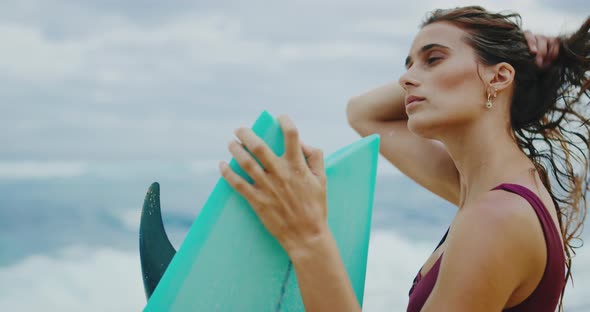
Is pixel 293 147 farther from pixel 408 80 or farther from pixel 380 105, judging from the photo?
pixel 380 105

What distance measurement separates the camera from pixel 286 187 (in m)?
1.50

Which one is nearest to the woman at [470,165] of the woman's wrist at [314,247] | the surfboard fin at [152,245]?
the woman's wrist at [314,247]

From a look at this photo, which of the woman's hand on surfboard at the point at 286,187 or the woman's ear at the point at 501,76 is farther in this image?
the woman's ear at the point at 501,76

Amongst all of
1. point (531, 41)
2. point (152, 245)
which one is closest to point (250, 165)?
point (152, 245)

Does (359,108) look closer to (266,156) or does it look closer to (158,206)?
(158,206)

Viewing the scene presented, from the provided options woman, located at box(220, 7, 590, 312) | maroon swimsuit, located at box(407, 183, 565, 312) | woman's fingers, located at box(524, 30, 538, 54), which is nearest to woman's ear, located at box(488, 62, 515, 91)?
woman, located at box(220, 7, 590, 312)

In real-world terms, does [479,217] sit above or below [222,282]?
below

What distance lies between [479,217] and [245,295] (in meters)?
0.63

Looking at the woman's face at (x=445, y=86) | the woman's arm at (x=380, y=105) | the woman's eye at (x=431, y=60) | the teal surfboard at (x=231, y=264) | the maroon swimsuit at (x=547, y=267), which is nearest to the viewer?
the teal surfboard at (x=231, y=264)

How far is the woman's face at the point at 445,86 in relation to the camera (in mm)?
1980

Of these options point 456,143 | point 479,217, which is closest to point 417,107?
point 456,143

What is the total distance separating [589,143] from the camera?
2.35m

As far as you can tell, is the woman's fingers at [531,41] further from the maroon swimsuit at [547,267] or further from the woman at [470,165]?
the maroon swimsuit at [547,267]

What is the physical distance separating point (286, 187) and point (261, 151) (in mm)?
97
